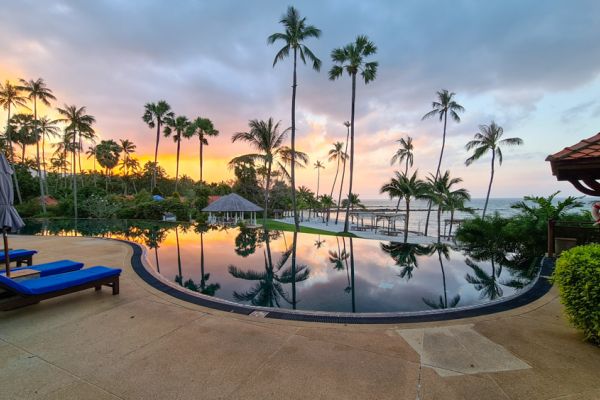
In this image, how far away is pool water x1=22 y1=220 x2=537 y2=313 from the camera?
5.44m

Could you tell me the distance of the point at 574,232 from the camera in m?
7.86

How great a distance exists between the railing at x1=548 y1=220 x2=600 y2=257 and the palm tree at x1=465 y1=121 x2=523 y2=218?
1539 centimetres

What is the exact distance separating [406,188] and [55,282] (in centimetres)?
1873

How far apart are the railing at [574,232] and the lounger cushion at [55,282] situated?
1210 centimetres

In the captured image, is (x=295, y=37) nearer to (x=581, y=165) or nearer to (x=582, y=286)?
(x=581, y=165)

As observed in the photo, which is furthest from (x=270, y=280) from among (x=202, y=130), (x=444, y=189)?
(x=202, y=130)

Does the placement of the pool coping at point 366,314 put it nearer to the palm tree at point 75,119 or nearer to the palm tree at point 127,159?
the palm tree at point 75,119

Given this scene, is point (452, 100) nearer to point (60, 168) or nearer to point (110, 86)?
point (110, 86)

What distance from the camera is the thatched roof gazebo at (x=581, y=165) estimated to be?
2.98 m

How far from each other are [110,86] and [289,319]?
657 inches

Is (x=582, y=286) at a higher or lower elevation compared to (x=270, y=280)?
higher

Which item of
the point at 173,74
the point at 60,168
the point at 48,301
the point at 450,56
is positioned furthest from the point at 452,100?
the point at 60,168

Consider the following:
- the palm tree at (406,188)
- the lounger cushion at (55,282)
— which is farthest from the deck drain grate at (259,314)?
the palm tree at (406,188)

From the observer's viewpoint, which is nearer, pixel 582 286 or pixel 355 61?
pixel 582 286
